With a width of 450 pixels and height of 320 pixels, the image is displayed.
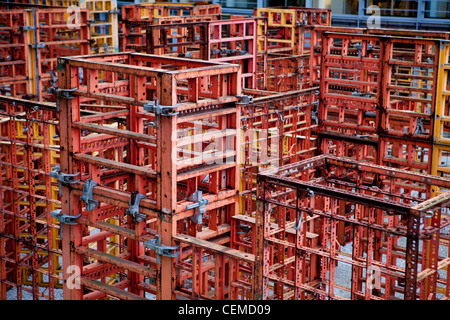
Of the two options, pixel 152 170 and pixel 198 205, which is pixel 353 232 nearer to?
pixel 198 205

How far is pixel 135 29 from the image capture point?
2727 cm

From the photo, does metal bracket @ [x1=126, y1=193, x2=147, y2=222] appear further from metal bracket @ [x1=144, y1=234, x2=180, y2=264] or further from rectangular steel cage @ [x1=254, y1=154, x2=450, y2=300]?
rectangular steel cage @ [x1=254, y1=154, x2=450, y2=300]

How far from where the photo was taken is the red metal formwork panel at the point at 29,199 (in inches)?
500

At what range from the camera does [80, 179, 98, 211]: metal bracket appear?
30.9 ft

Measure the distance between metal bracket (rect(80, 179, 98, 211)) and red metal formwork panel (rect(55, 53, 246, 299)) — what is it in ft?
0.05

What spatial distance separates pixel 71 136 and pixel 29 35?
10526 millimetres

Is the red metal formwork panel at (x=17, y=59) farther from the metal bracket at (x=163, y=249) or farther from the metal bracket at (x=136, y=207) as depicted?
the metal bracket at (x=163, y=249)

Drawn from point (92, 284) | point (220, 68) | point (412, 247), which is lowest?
point (92, 284)

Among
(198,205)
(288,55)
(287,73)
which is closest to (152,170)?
(198,205)

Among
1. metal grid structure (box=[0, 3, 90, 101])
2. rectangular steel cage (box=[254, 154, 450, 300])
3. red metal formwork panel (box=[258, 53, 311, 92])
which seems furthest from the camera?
red metal formwork panel (box=[258, 53, 311, 92])

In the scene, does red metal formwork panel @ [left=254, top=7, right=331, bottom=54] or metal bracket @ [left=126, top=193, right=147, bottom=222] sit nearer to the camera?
metal bracket @ [left=126, top=193, right=147, bottom=222]

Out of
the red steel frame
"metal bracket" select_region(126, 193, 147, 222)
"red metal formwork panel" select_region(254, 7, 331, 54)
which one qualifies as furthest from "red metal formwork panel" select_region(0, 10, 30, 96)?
"metal bracket" select_region(126, 193, 147, 222)
